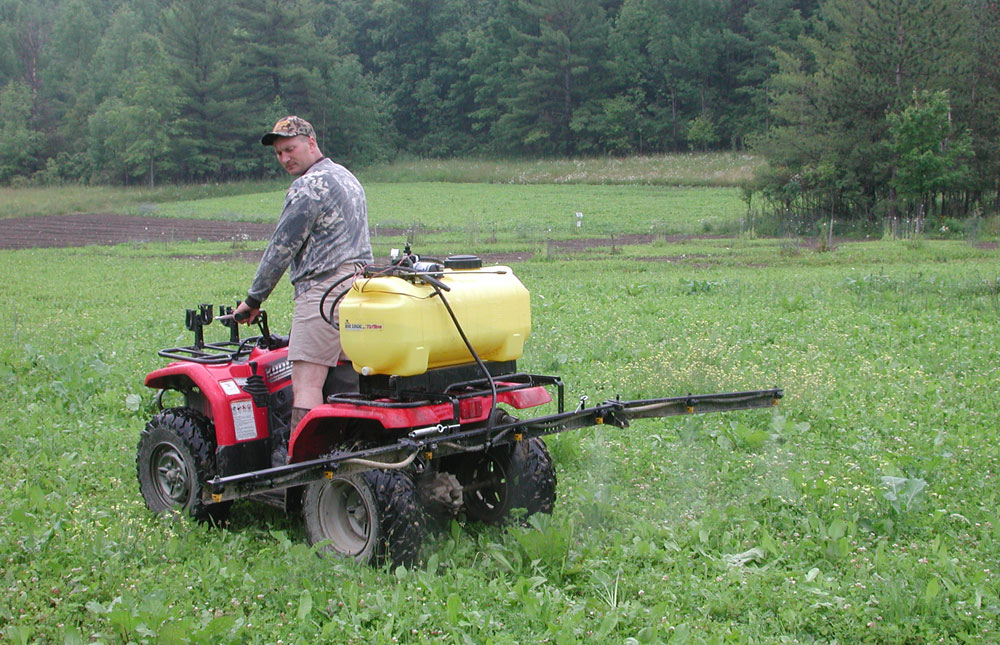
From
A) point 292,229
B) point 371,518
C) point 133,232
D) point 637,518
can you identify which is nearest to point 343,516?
point 371,518

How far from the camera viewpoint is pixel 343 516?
16.1ft

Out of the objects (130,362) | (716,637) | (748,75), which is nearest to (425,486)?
(716,637)

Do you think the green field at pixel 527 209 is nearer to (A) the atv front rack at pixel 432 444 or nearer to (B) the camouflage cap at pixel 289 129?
(B) the camouflage cap at pixel 289 129

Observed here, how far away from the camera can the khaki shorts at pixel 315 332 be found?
16.0 feet

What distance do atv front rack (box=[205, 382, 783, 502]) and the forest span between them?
183 feet

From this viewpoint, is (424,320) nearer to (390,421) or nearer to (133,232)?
(390,421)

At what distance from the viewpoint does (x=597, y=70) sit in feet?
262

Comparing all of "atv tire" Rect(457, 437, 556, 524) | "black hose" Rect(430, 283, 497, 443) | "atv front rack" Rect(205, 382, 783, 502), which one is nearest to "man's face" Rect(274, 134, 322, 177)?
"black hose" Rect(430, 283, 497, 443)

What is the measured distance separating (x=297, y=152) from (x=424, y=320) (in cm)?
137

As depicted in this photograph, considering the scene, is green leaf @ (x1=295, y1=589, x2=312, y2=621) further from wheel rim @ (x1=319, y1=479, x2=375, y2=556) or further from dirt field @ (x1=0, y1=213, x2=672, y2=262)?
dirt field @ (x1=0, y1=213, x2=672, y2=262)

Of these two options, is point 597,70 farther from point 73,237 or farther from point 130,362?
point 130,362

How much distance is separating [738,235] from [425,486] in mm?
26842

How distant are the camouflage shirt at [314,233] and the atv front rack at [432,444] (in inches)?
40.3

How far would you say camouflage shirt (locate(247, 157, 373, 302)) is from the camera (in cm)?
491
